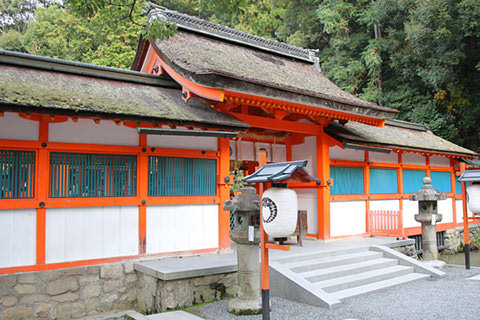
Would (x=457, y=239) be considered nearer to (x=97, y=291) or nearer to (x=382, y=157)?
A: (x=382, y=157)

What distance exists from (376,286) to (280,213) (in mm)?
3496

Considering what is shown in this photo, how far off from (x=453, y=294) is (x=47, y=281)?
274 inches

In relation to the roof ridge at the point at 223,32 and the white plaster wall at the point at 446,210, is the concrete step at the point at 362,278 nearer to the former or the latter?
the white plaster wall at the point at 446,210

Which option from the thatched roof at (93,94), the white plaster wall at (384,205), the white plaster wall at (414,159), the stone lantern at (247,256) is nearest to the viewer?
the stone lantern at (247,256)

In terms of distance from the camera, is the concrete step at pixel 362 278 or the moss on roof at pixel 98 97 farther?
the concrete step at pixel 362 278

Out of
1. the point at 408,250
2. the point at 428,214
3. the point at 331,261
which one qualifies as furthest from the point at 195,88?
the point at 408,250

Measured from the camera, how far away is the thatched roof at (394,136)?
10.3 m

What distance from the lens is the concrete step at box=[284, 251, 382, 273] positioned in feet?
23.9

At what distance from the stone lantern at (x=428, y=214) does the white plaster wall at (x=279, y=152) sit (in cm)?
388

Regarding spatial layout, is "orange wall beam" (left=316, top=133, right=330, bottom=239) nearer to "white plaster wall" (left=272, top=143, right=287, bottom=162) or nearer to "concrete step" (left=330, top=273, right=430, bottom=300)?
"white plaster wall" (left=272, top=143, right=287, bottom=162)

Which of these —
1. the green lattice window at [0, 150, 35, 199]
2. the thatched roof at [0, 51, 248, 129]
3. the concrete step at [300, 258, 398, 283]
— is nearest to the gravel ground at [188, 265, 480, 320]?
the concrete step at [300, 258, 398, 283]

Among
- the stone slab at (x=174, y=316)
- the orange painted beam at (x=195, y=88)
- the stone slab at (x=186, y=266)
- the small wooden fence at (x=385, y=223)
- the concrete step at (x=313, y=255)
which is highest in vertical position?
the orange painted beam at (x=195, y=88)

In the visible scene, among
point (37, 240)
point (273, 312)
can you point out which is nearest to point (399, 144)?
point (273, 312)

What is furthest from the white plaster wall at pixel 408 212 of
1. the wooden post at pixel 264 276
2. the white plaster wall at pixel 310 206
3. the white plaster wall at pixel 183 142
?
the wooden post at pixel 264 276
